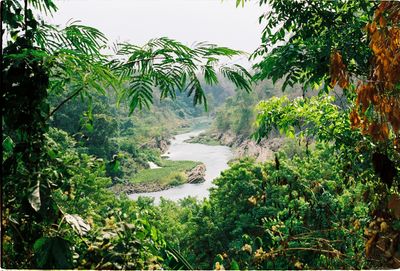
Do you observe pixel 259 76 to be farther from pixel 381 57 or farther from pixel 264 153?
pixel 264 153

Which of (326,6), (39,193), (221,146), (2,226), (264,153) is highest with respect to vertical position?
(326,6)

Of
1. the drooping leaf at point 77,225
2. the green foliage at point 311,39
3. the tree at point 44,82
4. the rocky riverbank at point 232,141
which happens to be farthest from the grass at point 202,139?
the drooping leaf at point 77,225

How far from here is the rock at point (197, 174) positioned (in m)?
3.79

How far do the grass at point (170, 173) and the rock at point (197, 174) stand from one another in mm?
93

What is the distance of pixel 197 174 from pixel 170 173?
442 mm

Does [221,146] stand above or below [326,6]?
below

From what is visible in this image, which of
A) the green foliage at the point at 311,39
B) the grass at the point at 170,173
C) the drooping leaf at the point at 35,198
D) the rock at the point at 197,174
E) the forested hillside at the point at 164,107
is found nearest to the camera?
the drooping leaf at the point at 35,198

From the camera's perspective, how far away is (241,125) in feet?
12.2

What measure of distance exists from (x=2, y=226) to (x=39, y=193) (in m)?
0.35

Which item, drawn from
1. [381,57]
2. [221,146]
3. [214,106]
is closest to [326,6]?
[381,57]

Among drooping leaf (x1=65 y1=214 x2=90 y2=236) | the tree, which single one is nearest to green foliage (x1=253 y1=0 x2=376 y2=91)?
the tree

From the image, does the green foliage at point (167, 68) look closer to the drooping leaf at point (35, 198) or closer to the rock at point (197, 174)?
the drooping leaf at point (35, 198)

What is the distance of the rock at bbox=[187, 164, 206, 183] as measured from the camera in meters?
3.79

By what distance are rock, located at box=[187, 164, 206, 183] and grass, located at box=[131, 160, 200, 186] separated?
0.09m
